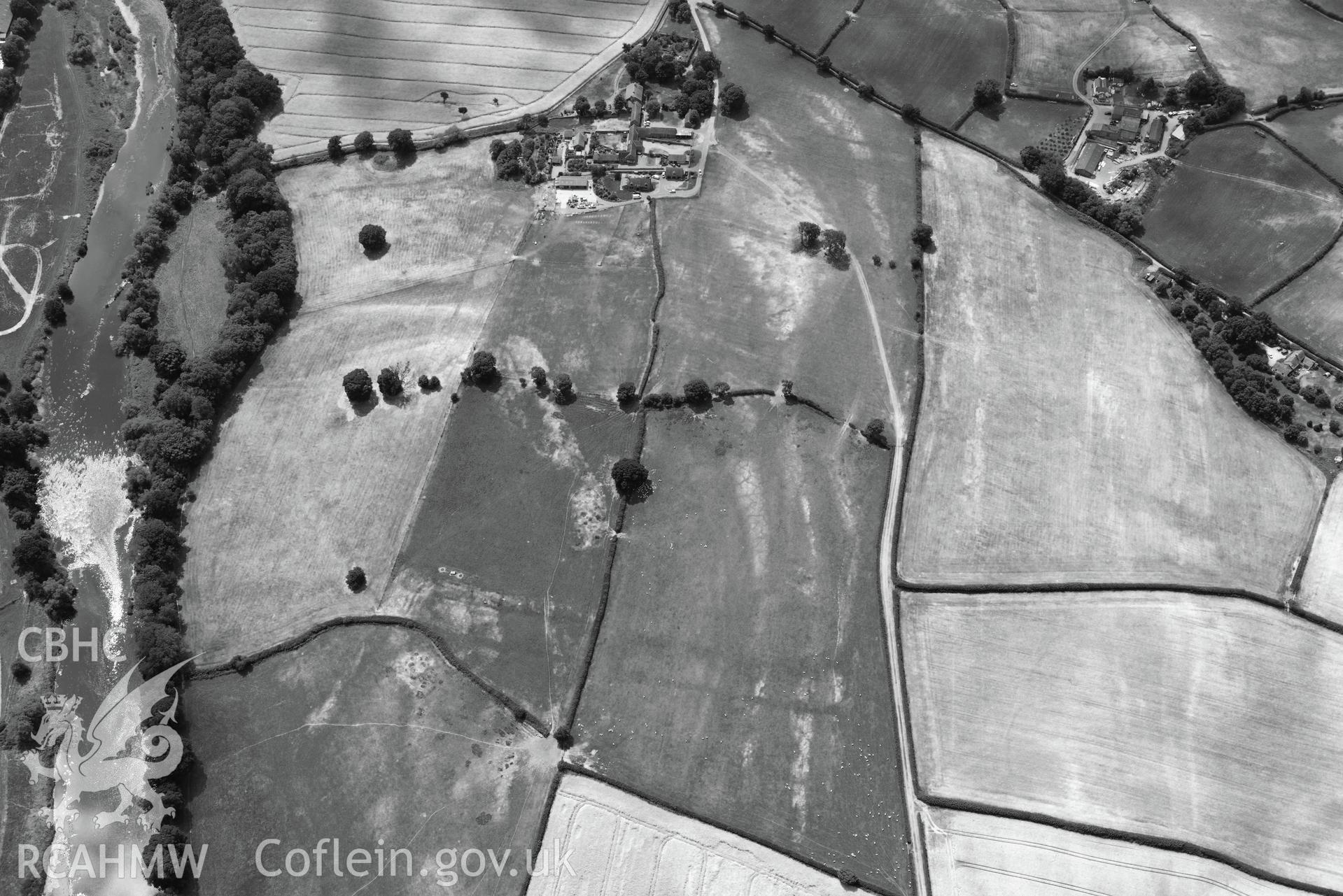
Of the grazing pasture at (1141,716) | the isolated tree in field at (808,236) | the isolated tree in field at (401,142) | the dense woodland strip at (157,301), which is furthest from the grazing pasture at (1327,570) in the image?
the isolated tree in field at (401,142)

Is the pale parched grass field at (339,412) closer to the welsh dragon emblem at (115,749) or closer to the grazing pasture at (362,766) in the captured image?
the grazing pasture at (362,766)

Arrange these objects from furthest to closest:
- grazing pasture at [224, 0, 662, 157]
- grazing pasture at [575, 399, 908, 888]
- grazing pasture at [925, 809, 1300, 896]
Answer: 1. grazing pasture at [224, 0, 662, 157]
2. grazing pasture at [575, 399, 908, 888]
3. grazing pasture at [925, 809, 1300, 896]

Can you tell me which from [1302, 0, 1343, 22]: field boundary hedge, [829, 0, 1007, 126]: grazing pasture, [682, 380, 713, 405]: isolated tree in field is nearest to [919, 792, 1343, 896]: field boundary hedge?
[682, 380, 713, 405]: isolated tree in field

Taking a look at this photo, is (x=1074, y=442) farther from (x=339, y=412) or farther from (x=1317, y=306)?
(x=339, y=412)

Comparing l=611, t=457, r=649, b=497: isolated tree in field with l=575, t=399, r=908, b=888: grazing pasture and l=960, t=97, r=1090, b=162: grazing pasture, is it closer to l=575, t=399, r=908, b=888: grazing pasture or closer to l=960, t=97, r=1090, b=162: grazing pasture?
l=575, t=399, r=908, b=888: grazing pasture

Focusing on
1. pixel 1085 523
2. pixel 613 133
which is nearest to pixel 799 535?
pixel 1085 523

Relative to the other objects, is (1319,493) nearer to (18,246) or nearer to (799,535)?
(799,535)
